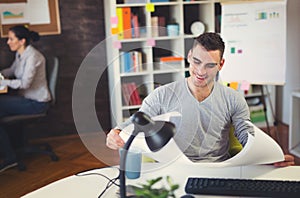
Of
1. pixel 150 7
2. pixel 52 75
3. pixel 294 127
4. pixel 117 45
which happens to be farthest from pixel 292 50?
pixel 52 75

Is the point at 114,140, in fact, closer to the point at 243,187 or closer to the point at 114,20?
the point at 243,187

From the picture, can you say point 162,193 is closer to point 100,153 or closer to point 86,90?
point 100,153

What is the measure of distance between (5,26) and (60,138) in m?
1.20

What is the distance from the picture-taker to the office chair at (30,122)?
3598mm

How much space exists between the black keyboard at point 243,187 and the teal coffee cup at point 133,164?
0.18 meters

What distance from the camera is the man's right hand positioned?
147 cm

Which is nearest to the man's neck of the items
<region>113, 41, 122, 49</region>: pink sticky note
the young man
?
the young man

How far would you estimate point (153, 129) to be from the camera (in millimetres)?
1203

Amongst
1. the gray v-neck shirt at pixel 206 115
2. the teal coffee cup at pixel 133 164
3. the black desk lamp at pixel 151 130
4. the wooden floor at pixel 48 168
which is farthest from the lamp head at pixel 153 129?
the wooden floor at pixel 48 168

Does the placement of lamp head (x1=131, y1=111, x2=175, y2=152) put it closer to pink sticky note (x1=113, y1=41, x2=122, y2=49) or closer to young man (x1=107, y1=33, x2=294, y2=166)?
young man (x1=107, y1=33, x2=294, y2=166)

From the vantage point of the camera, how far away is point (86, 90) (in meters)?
1.48

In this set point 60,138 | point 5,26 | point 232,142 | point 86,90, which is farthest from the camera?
point 60,138

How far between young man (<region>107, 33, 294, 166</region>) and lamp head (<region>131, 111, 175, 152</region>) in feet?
1.24

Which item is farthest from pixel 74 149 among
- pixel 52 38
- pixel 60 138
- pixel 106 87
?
pixel 52 38
